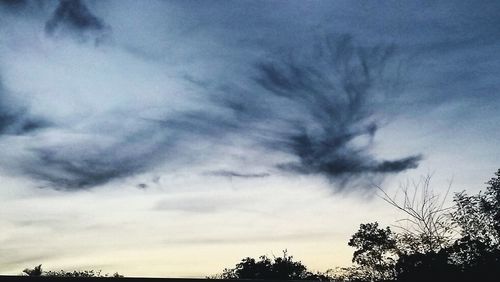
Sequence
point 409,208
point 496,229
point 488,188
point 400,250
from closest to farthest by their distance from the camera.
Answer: point 409,208 < point 496,229 < point 488,188 < point 400,250

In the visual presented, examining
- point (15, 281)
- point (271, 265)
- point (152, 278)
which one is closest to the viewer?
point (15, 281)

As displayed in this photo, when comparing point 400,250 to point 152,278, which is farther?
point 400,250

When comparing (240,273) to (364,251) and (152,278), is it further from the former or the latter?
(152,278)

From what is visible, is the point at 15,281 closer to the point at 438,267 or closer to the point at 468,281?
the point at 468,281

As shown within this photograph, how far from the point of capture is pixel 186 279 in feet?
32.1

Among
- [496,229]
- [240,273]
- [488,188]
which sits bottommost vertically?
[240,273]

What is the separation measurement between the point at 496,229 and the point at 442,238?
18.7m

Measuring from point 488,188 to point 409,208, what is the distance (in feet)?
81.1

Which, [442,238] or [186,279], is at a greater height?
[442,238]

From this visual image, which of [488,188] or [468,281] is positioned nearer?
[468,281]

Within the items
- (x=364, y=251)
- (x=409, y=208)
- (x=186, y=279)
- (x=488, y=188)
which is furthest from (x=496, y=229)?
(x=186, y=279)

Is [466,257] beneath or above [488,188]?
beneath

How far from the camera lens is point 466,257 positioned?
31797 millimetres

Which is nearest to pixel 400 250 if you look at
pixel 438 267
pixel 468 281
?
pixel 438 267
